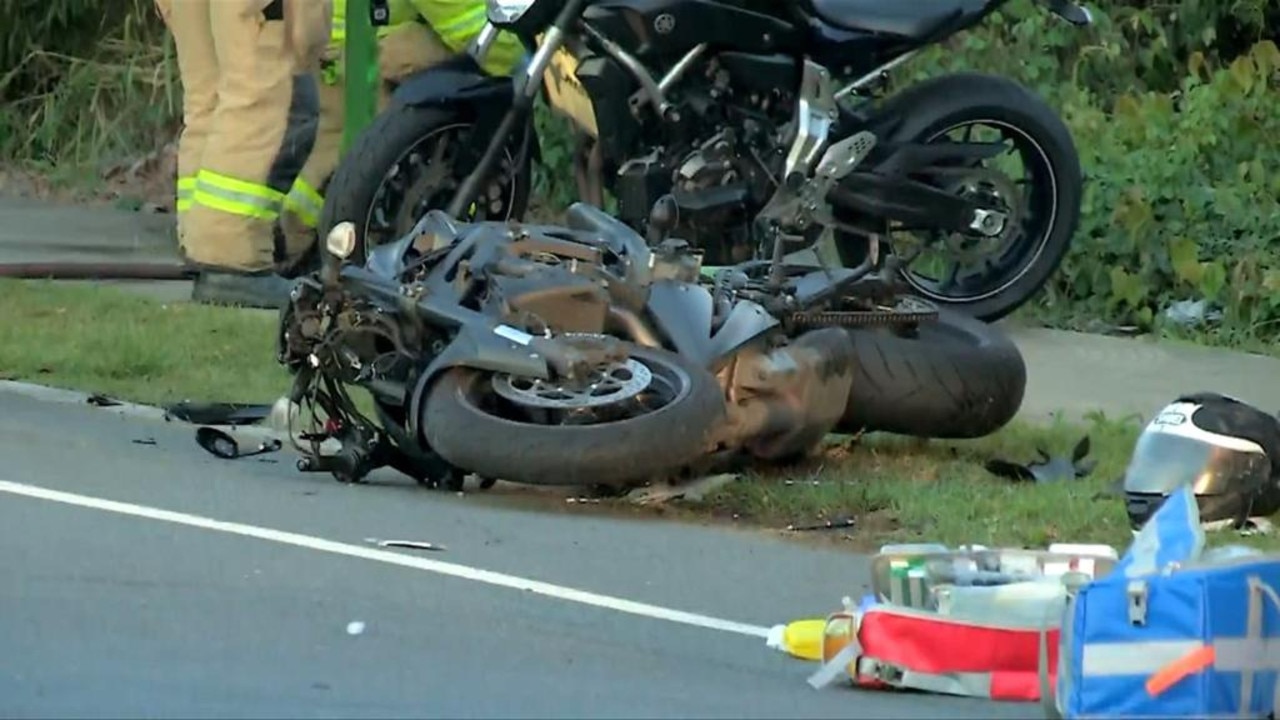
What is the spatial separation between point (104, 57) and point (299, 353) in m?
10.2

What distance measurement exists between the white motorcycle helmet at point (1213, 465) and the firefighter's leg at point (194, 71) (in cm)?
663

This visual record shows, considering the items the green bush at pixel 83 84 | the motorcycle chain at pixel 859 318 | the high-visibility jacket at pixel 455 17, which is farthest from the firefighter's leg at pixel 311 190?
the green bush at pixel 83 84

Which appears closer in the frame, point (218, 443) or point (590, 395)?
point (590, 395)

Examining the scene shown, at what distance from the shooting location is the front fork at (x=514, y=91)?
10.7 meters

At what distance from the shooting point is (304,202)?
1261cm

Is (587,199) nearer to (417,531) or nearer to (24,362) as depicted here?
(24,362)

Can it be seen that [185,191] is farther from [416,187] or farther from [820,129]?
[820,129]

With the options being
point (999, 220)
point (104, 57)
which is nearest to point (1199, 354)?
point (999, 220)

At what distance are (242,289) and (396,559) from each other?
5.31 meters

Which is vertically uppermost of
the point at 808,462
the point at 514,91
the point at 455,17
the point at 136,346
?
the point at 455,17

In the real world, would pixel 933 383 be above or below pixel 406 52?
below

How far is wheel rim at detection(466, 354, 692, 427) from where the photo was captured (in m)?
7.98

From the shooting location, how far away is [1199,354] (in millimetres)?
11266

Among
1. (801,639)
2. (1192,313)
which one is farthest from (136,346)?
(801,639)
